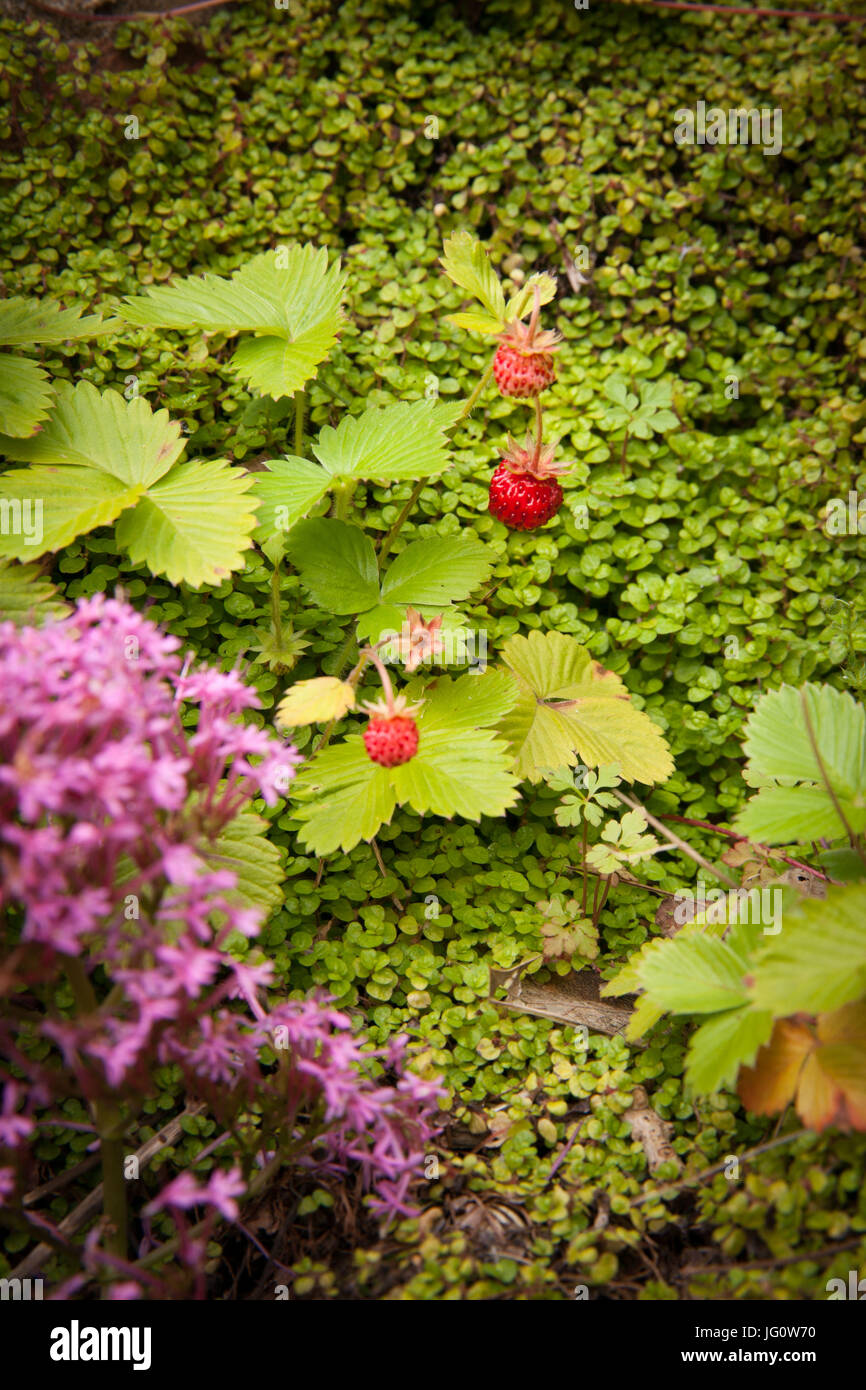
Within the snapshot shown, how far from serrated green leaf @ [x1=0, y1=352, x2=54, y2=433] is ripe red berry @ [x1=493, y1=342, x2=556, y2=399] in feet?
3.64

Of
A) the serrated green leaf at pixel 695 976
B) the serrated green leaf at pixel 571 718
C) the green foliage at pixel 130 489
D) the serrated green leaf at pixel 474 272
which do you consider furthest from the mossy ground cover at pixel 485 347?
the serrated green leaf at pixel 474 272

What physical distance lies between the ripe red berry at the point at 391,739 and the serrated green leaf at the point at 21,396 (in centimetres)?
112

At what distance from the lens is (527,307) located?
253 centimetres

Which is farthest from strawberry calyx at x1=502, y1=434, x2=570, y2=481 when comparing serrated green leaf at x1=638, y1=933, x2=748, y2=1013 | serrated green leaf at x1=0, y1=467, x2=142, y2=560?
serrated green leaf at x1=638, y1=933, x2=748, y2=1013

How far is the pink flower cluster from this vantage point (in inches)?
53.9

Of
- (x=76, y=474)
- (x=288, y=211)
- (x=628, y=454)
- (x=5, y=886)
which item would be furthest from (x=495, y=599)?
(x=5, y=886)

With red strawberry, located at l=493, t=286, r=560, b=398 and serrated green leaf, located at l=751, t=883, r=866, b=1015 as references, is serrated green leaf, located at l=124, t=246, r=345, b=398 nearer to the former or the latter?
red strawberry, located at l=493, t=286, r=560, b=398

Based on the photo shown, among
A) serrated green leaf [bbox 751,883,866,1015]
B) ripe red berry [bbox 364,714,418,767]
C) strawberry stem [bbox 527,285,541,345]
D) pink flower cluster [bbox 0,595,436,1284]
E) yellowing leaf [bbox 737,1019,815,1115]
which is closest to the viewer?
pink flower cluster [bbox 0,595,436,1284]

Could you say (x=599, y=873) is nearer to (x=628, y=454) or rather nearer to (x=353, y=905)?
(x=353, y=905)

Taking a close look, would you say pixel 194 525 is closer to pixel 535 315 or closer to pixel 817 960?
pixel 535 315

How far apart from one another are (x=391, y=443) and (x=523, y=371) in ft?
1.20

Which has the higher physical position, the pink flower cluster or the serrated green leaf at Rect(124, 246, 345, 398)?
the serrated green leaf at Rect(124, 246, 345, 398)

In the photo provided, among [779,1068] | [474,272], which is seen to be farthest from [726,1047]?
[474,272]

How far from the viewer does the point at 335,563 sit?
243 cm
